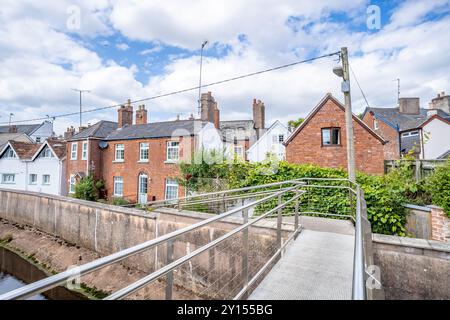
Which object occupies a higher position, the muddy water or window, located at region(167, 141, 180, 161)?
window, located at region(167, 141, 180, 161)

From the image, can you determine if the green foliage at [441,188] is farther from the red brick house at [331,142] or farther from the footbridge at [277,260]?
the red brick house at [331,142]

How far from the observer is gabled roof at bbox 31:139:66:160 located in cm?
2306

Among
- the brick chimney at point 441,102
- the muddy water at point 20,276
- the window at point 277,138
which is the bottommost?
the muddy water at point 20,276

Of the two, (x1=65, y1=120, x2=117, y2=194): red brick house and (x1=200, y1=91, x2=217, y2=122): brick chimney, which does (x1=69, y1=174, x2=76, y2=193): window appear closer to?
(x1=65, y1=120, x2=117, y2=194): red brick house

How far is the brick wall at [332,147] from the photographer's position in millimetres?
13438

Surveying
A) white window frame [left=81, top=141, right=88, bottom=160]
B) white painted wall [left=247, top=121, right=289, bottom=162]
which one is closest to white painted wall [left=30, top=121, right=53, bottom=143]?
white window frame [left=81, top=141, right=88, bottom=160]

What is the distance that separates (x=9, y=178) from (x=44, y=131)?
12763 mm

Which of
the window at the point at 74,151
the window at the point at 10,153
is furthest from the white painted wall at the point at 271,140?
the window at the point at 10,153

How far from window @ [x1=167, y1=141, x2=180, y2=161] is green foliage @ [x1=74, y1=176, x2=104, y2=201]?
7033mm

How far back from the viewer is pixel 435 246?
13.3ft

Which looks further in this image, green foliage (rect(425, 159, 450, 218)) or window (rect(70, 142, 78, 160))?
window (rect(70, 142, 78, 160))

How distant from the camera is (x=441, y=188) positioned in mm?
6555

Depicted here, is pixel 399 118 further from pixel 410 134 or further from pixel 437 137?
pixel 437 137

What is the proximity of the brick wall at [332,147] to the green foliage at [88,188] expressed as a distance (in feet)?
50.1
